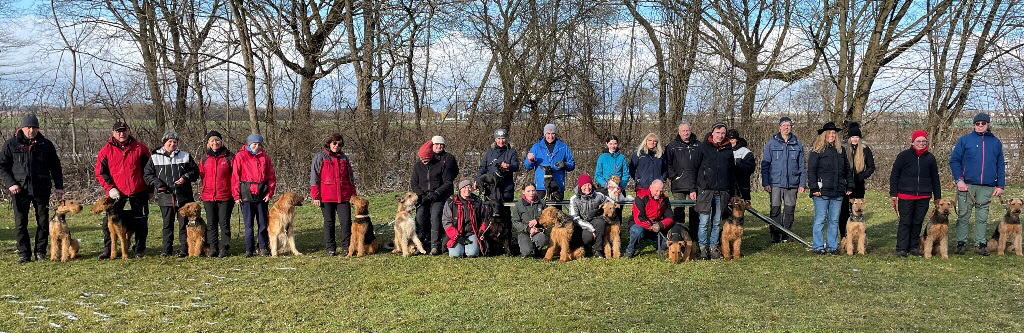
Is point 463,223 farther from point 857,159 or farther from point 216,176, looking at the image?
point 857,159

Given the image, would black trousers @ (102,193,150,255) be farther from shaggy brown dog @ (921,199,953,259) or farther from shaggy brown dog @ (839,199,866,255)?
shaggy brown dog @ (921,199,953,259)

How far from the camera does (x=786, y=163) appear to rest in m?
7.99

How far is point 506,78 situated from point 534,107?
0.90 metres

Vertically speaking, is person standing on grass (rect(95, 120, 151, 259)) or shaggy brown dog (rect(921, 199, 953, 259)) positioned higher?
person standing on grass (rect(95, 120, 151, 259))

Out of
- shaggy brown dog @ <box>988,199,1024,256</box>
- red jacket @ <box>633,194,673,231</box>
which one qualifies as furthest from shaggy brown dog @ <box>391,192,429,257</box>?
shaggy brown dog @ <box>988,199,1024,256</box>

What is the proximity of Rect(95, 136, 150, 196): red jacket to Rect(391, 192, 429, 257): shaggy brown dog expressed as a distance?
101 inches

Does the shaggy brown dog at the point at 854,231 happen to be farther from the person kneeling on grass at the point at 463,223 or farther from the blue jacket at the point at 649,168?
the person kneeling on grass at the point at 463,223

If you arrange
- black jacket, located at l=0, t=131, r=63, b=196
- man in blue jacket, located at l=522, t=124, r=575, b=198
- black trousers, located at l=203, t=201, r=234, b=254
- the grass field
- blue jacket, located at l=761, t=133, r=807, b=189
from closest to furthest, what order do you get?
the grass field, black jacket, located at l=0, t=131, r=63, b=196, black trousers, located at l=203, t=201, r=234, b=254, blue jacket, located at l=761, t=133, r=807, b=189, man in blue jacket, located at l=522, t=124, r=575, b=198

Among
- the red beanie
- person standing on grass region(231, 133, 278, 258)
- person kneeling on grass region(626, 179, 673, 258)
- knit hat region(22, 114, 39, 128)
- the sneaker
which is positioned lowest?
the sneaker

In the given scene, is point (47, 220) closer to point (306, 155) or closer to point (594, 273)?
point (594, 273)

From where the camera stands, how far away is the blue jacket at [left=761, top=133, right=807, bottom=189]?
7.98 m

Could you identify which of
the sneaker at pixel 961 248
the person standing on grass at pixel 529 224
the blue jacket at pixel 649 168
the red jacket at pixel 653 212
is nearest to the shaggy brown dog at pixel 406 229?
the person standing on grass at pixel 529 224

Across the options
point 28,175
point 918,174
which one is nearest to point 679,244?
point 918,174

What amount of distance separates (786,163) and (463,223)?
11.7 ft
